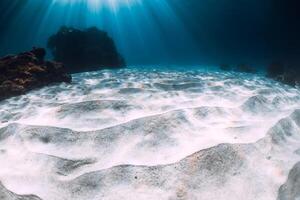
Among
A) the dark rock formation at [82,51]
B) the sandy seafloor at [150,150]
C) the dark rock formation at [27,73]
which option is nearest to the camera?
the sandy seafloor at [150,150]

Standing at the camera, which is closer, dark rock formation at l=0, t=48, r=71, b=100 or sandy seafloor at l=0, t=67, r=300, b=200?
sandy seafloor at l=0, t=67, r=300, b=200

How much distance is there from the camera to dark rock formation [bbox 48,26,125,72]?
15.7 metres

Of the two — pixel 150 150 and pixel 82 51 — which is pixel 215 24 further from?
pixel 150 150

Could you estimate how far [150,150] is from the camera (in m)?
2.89

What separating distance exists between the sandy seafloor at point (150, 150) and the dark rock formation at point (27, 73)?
1.74 m

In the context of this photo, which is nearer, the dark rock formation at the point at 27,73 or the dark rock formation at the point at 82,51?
the dark rock formation at the point at 27,73

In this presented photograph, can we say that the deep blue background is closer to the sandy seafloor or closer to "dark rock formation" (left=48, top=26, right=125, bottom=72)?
"dark rock formation" (left=48, top=26, right=125, bottom=72)

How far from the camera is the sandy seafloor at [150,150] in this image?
7.86ft

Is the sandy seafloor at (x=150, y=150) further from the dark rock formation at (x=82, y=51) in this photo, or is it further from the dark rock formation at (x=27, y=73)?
the dark rock formation at (x=82, y=51)

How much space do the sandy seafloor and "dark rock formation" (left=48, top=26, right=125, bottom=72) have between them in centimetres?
1143

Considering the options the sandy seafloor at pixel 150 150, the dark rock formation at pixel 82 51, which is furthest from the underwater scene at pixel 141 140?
the dark rock formation at pixel 82 51

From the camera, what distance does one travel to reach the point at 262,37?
20.3m

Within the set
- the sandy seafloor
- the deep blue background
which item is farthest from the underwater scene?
the deep blue background

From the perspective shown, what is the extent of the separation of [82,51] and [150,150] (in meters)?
14.0
